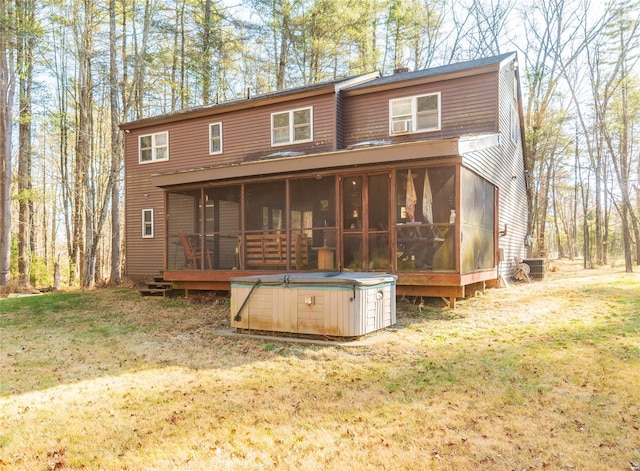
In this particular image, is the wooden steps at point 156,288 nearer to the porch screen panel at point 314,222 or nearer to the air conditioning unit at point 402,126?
the porch screen panel at point 314,222

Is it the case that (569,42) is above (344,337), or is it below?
above

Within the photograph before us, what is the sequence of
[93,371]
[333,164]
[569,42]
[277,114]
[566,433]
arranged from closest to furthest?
[566,433] < [93,371] < [333,164] < [277,114] < [569,42]

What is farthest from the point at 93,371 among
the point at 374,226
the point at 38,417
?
the point at 374,226

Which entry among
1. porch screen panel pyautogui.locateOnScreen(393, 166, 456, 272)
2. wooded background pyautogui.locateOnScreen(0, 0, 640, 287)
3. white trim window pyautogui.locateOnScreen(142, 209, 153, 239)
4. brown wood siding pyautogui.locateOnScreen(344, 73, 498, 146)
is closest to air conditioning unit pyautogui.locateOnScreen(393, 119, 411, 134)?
brown wood siding pyautogui.locateOnScreen(344, 73, 498, 146)

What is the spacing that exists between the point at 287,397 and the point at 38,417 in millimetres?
2318

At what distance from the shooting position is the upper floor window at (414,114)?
42.1 ft

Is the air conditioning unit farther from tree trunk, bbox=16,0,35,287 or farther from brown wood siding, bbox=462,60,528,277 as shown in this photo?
tree trunk, bbox=16,0,35,287

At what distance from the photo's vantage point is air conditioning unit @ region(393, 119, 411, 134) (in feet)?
42.9

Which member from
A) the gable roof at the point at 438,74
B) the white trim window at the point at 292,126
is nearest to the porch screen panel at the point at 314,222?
the white trim window at the point at 292,126

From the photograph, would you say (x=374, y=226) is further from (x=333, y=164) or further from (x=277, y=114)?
(x=277, y=114)

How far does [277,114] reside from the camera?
14734 mm

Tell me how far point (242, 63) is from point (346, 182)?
15.3 m

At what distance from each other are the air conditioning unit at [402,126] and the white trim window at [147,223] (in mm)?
9273

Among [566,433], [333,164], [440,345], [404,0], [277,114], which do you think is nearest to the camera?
[566,433]
